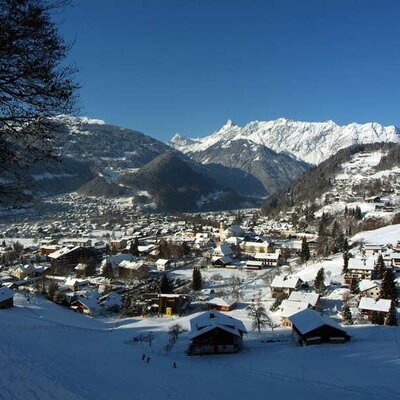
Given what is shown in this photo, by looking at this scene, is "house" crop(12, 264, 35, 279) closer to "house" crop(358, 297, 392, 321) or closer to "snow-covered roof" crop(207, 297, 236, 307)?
"snow-covered roof" crop(207, 297, 236, 307)

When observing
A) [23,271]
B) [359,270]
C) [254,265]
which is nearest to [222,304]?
[359,270]

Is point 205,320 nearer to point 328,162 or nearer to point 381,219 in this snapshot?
point 381,219

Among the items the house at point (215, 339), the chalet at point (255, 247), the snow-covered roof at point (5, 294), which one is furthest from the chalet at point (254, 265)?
the house at point (215, 339)

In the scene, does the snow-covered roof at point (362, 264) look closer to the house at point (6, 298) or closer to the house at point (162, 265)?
the house at point (162, 265)

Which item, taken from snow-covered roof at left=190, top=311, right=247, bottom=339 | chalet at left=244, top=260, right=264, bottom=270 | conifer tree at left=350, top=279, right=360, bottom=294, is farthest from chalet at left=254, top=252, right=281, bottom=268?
snow-covered roof at left=190, top=311, right=247, bottom=339

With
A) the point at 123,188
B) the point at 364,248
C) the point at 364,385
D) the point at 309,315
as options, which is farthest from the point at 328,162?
the point at 364,385

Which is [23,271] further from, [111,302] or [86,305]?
[111,302]
